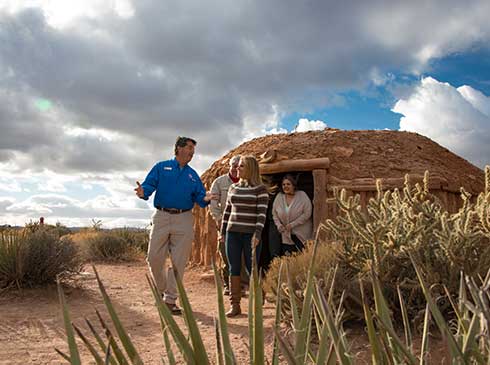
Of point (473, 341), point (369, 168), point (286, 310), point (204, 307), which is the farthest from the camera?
point (369, 168)

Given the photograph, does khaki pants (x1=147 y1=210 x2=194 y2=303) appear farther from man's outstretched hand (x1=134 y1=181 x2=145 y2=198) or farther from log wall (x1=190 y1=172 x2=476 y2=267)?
log wall (x1=190 y1=172 x2=476 y2=267)

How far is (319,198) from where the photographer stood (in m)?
7.46

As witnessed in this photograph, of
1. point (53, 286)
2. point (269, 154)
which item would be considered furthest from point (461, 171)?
point (53, 286)

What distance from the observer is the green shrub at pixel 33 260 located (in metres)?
6.41

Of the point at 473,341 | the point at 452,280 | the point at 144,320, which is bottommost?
the point at 144,320

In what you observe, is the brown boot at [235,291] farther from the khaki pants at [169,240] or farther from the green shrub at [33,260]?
the green shrub at [33,260]

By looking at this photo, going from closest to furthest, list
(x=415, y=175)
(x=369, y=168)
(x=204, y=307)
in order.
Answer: (x=204, y=307)
(x=415, y=175)
(x=369, y=168)

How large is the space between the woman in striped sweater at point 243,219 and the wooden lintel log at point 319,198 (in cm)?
218

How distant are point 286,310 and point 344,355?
3.57 metres

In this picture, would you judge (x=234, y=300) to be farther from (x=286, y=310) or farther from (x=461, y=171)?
(x=461, y=171)

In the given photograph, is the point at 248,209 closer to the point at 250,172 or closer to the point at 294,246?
the point at 250,172

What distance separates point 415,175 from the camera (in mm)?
7320

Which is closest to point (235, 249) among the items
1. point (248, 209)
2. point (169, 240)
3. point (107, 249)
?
point (248, 209)

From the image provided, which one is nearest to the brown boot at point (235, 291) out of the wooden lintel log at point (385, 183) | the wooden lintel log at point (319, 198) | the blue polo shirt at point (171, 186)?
the blue polo shirt at point (171, 186)
